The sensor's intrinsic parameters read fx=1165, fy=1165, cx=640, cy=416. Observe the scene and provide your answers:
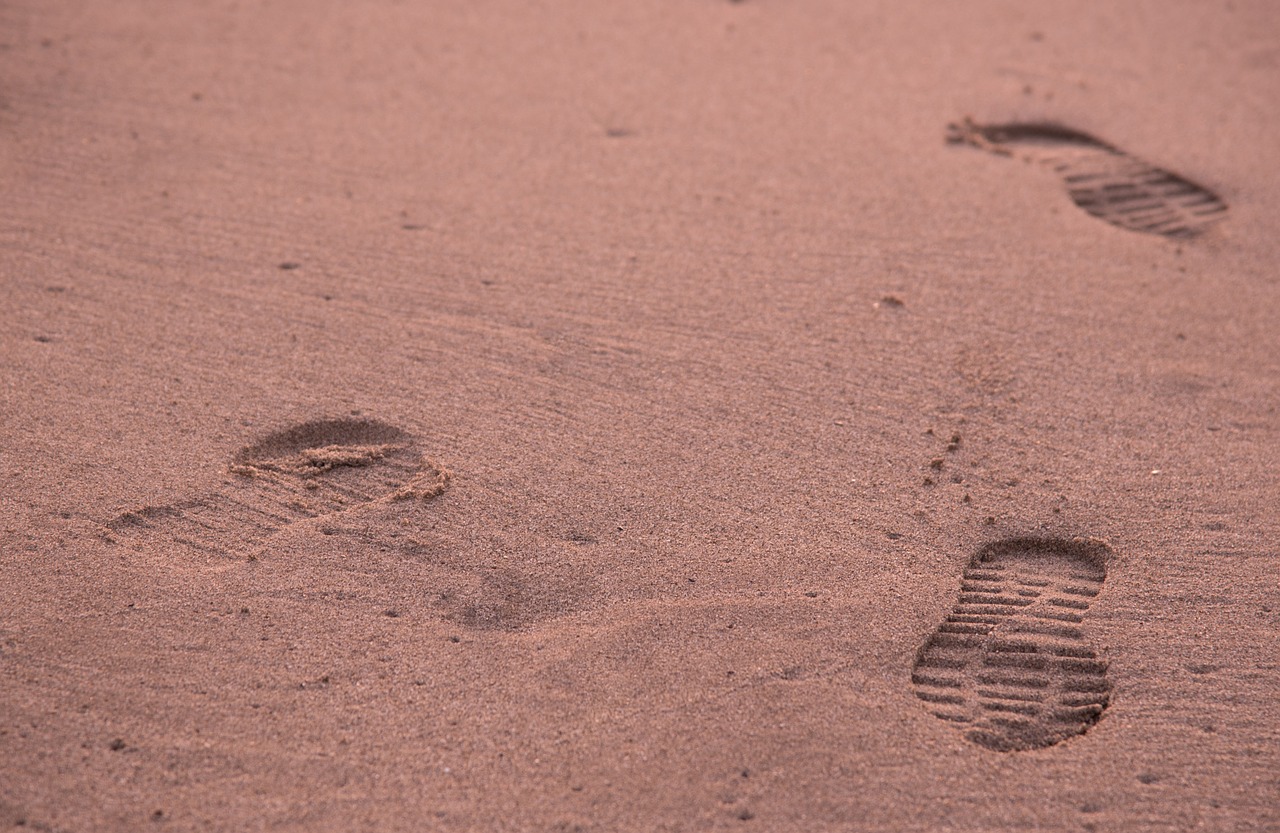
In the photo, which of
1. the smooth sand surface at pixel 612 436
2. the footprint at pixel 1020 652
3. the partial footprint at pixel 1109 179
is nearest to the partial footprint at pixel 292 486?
the smooth sand surface at pixel 612 436

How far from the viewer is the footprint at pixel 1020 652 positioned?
2238mm

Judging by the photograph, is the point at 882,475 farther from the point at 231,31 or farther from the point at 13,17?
the point at 13,17

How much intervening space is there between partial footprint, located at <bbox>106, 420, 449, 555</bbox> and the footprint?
119cm

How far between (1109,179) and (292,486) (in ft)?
9.53

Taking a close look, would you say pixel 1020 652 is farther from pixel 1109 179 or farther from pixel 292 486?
pixel 1109 179

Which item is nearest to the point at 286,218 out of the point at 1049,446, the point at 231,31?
Result: the point at 231,31

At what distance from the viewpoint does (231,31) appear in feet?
15.3

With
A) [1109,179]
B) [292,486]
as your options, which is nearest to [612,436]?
[292,486]

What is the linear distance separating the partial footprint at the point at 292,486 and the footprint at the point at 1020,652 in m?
1.19

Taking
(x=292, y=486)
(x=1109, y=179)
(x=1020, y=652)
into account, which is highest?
(x=1109, y=179)

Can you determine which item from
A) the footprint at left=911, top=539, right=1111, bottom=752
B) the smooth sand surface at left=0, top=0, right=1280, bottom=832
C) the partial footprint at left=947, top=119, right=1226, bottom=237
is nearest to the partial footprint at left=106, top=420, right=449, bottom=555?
the smooth sand surface at left=0, top=0, right=1280, bottom=832

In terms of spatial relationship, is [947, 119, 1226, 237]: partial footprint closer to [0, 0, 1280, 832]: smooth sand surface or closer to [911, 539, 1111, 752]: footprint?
[0, 0, 1280, 832]: smooth sand surface

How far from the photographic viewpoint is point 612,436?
2887mm

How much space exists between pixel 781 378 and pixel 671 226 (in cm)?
83
